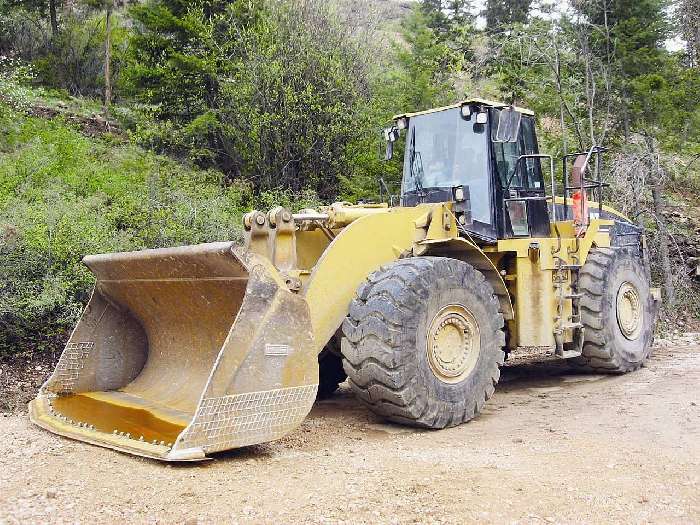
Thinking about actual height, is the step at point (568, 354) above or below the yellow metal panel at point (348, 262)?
below

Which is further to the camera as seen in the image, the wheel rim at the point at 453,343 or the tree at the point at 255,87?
the tree at the point at 255,87

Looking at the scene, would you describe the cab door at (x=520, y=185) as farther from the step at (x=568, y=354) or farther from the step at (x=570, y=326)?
the step at (x=568, y=354)

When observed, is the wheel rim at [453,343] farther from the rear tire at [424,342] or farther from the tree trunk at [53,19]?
the tree trunk at [53,19]

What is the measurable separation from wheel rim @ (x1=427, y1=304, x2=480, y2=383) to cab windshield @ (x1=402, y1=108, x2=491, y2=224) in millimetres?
1357

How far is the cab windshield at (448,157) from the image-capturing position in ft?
21.9

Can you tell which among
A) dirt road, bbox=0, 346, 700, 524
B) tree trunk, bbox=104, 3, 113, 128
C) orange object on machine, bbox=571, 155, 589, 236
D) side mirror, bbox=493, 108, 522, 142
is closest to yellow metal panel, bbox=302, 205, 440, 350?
dirt road, bbox=0, 346, 700, 524

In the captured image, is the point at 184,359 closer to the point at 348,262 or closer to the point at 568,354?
the point at 348,262

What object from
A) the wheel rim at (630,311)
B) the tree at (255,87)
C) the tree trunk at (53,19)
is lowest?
the wheel rim at (630,311)

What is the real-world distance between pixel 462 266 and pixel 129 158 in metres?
11.3

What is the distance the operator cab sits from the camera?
657cm

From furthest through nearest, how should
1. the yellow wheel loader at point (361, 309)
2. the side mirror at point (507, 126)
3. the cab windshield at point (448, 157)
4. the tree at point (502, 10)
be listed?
the tree at point (502, 10) → the cab windshield at point (448, 157) → the side mirror at point (507, 126) → the yellow wheel loader at point (361, 309)

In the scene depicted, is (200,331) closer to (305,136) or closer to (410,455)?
(410,455)

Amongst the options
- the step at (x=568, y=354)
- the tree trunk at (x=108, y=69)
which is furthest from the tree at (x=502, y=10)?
the step at (x=568, y=354)

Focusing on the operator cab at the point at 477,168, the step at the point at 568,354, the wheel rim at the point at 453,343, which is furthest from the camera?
the step at the point at 568,354
